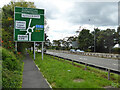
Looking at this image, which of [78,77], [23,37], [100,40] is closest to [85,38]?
[100,40]

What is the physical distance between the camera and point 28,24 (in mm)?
A: 15812

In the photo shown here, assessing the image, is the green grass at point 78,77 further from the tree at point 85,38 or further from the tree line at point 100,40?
the tree at point 85,38

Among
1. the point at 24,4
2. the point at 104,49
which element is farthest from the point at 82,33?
the point at 24,4

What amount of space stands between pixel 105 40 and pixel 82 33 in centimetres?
1056

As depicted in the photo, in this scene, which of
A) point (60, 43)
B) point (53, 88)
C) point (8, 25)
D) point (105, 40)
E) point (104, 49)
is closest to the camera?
point (53, 88)

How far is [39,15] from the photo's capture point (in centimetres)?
1652

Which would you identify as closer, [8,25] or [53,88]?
[53,88]

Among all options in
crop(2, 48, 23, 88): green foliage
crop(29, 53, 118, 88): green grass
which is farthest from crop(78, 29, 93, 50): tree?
crop(2, 48, 23, 88): green foliage

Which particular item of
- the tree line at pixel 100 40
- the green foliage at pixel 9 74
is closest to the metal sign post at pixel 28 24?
the green foliage at pixel 9 74

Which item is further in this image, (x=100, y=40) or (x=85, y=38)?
(x=85, y=38)

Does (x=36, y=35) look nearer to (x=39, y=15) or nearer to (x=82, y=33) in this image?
(x=39, y=15)

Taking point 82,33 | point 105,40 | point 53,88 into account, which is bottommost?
point 53,88

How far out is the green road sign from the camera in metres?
15.4

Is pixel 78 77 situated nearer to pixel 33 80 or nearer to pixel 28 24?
pixel 33 80
